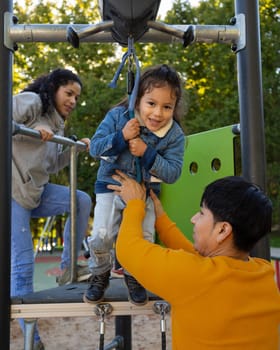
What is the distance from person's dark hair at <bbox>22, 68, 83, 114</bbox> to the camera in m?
2.24

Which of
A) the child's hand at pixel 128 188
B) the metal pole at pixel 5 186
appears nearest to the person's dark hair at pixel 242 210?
the child's hand at pixel 128 188

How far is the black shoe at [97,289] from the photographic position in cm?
142

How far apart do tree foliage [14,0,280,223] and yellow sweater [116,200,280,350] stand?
10.1m

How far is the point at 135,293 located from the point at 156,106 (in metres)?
0.58

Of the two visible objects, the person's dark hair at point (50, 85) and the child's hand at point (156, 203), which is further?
the person's dark hair at point (50, 85)

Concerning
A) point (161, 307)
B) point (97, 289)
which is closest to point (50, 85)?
point (97, 289)

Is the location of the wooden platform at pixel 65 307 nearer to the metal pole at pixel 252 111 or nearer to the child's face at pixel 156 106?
the metal pole at pixel 252 111

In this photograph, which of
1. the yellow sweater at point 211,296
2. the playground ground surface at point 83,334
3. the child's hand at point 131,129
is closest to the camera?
the yellow sweater at point 211,296

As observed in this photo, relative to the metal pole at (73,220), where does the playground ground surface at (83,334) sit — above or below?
below

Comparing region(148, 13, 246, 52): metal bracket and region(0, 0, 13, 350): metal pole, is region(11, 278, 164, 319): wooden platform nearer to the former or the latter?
region(0, 0, 13, 350): metal pole

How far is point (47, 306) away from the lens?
1412mm

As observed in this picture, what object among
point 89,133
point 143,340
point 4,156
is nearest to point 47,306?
point 4,156

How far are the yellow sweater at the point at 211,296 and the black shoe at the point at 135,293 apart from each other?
24 cm

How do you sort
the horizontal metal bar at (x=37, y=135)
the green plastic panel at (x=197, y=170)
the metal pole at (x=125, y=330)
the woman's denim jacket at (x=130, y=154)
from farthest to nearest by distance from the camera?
the metal pole at (x=125, y=330), the green plastic panel at (x=197, y=170), the horizontal metal bar at (x=37, y=135), the woman's denim jacket at (x=130, y=154)
